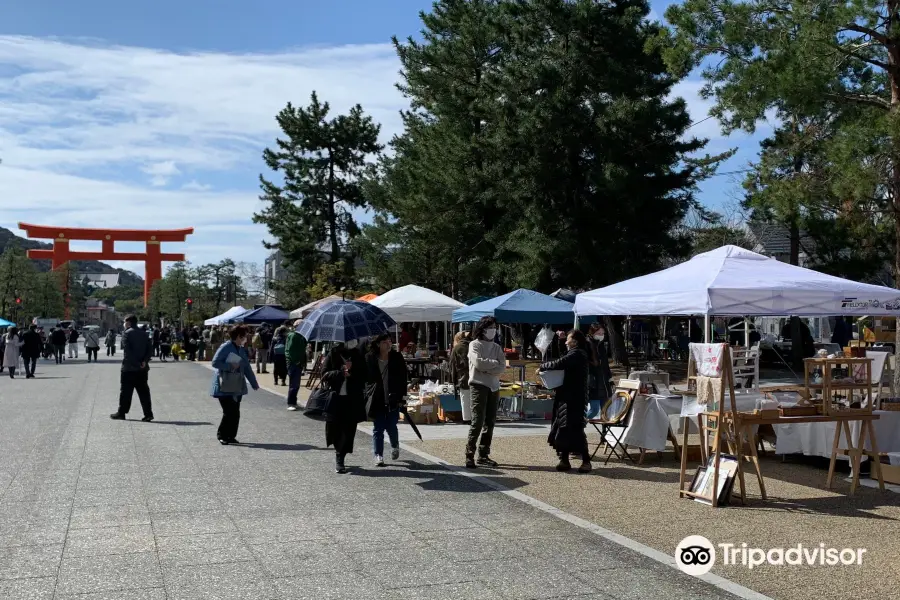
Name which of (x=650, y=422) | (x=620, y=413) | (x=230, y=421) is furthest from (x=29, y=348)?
(x=650, y=422)

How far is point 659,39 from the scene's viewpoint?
1470cm

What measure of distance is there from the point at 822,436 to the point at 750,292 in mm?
2019

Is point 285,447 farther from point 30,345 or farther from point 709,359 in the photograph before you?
point 30,345

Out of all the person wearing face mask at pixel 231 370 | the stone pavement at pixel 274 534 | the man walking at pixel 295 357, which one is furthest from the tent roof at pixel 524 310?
the person wearing face mask at pixel 231 370

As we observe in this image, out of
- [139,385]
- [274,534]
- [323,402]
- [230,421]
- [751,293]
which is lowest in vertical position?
[274,534]

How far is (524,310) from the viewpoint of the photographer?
16.5 metres

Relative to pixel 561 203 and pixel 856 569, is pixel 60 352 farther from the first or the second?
pixel 856 569

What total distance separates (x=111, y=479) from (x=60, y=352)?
33725mm

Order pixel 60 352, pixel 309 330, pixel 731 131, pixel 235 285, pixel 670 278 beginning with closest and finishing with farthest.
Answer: pixel 670 278, pixel 309 330, pixel 731 131, pixel 60 352, pixel 235 285

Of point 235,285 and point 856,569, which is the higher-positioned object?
point 235,285

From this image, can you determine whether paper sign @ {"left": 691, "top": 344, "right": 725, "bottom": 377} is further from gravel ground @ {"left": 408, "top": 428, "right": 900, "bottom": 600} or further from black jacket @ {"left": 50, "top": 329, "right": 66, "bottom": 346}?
black jacket @ {"left": 50, "top": 329, "right": 66, "bottom": 346}

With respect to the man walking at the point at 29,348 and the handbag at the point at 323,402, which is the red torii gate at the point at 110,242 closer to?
the man walking at the point at 29,348

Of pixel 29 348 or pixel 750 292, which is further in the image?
pixel 29 348

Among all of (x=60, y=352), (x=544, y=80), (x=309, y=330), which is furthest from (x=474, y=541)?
(x=60, y=352)
